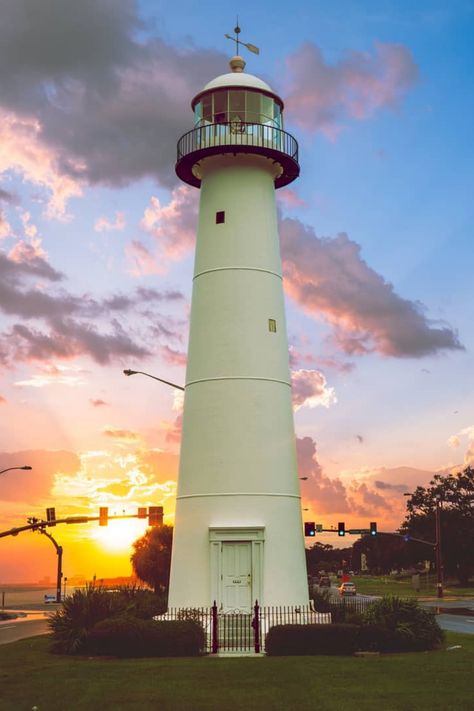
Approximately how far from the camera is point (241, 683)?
19.5 metres

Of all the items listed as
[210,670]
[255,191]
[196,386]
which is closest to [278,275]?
[255,191]

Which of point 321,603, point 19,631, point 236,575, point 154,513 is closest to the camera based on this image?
point 236,575

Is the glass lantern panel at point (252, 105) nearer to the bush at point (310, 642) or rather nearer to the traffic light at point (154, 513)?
the bush at point (310, 642)

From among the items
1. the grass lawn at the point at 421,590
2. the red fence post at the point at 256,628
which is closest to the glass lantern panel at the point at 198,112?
the red fence post at the point at 256,628

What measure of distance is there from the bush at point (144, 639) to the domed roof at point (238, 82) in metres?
19.5

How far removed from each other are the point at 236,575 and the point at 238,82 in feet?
59.1

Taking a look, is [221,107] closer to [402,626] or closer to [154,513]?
[402,626]

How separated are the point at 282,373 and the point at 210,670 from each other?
1269cm

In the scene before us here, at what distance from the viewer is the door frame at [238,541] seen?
29500 mm

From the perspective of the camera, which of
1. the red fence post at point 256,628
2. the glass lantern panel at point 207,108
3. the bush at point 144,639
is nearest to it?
the bush at point 144,639

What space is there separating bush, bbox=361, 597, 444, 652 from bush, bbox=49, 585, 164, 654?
7.85m

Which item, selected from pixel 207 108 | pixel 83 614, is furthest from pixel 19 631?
pixel 207 108

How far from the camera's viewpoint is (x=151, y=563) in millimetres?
75062

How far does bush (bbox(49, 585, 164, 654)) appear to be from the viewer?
2639cm
